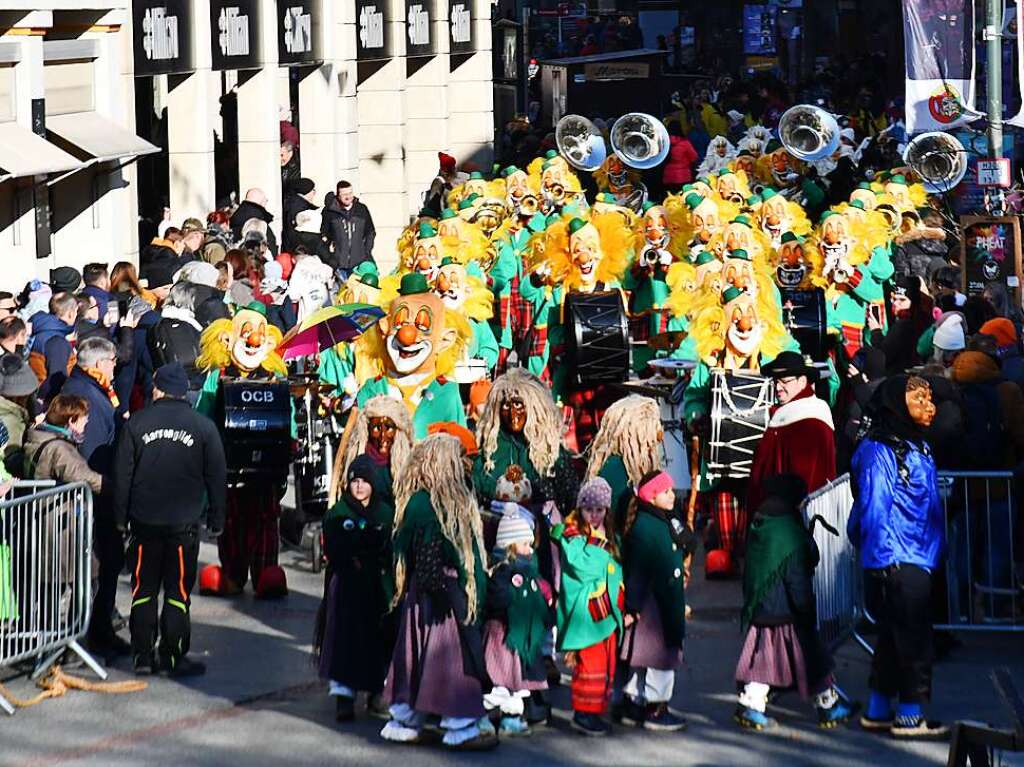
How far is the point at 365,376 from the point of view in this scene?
45.8ft

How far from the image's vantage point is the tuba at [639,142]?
26547mm

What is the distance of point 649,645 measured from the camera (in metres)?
10.5

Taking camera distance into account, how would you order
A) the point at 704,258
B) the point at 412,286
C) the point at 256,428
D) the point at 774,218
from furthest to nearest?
1. the point at 774,218
2. the point at 704,258
3. the point at 412,286
4. the point at 256,428

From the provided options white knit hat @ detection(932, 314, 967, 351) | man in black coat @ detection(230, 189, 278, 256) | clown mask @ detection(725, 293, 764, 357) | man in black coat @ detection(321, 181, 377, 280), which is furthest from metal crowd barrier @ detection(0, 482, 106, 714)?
man in black coat @ detection(321, 181, 377, 280)

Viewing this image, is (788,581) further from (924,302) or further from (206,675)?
(924,302)

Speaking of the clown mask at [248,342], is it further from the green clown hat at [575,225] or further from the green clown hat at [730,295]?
the green clown hat at [575,225]

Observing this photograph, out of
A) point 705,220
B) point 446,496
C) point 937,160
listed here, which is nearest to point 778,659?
point 446,496

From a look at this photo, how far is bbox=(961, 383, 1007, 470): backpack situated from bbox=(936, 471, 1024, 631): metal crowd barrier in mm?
137

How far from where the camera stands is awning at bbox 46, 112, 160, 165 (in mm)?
21719

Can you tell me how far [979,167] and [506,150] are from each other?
13.8 m

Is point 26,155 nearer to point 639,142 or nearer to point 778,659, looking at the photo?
point 639,142

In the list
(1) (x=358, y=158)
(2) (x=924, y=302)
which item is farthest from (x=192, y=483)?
(1) (x=358, y=158)

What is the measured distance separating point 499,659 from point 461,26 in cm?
2528

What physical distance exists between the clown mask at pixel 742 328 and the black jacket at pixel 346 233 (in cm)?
1061
